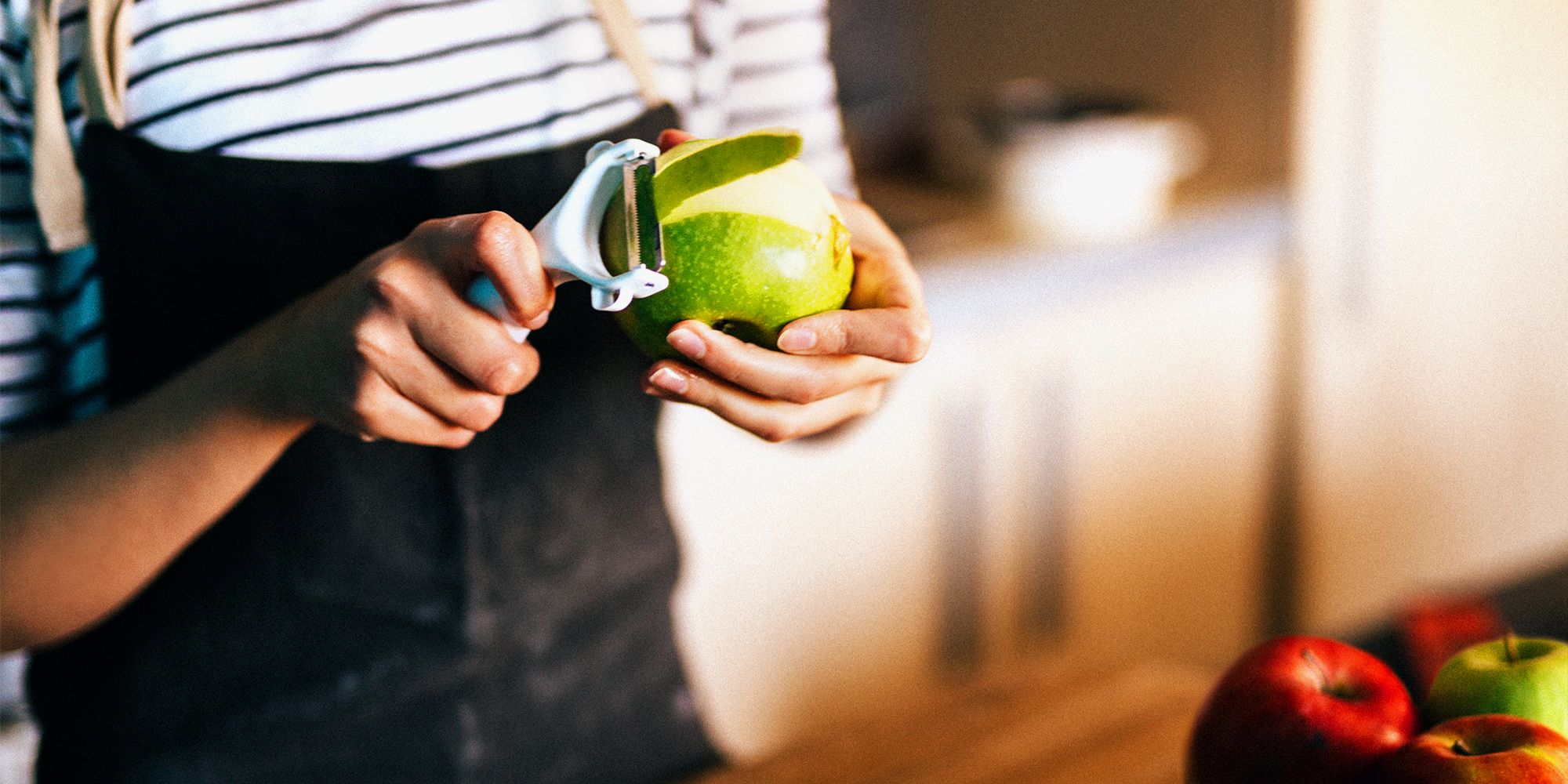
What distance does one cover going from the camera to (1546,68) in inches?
79.7

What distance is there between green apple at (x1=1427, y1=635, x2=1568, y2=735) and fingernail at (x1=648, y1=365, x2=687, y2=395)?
380 mm

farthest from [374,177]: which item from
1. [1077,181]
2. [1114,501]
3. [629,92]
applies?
[1114,501]

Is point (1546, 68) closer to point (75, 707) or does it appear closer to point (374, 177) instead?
point (374, 177)

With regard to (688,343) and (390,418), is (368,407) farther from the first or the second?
(688,343)

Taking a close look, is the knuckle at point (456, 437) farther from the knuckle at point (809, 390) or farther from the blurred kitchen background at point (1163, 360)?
the blurred kitchen background at point (1163, 360)

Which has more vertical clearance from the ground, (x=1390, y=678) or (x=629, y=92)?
(x=629, y=92)

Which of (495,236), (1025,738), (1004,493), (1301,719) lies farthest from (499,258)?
(1004,493)

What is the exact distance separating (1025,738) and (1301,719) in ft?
0.92

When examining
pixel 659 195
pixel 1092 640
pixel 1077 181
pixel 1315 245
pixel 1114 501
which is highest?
pixel 659 195

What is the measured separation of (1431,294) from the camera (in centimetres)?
202

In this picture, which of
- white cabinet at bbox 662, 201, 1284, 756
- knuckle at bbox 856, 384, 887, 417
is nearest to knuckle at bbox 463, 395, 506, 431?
knuckle at bbox 856, 384, 887, 417

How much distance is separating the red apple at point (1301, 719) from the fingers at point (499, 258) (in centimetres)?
37

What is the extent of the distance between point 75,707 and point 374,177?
36cm

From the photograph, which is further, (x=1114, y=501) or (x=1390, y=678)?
(x=1114, y=501)
